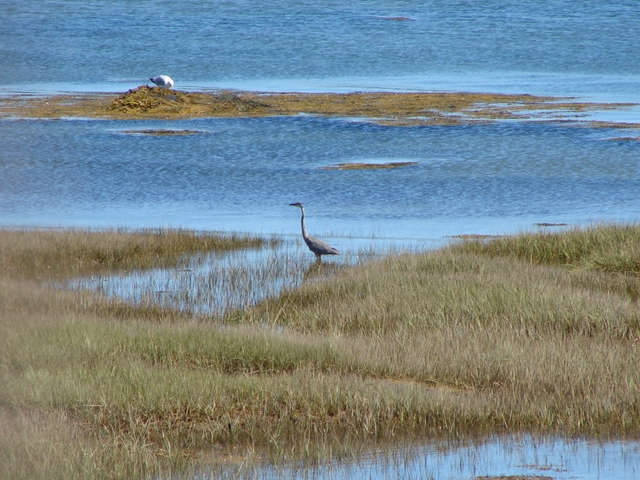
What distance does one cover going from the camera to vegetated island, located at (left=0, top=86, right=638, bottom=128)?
3728 centimetres

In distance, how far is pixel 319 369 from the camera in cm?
911

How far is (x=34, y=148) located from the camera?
31.5 metres

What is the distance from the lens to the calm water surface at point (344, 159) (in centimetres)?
1972

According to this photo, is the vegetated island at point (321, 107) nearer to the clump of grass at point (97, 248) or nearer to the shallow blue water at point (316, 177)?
the shallow blue water at point (316, 177)

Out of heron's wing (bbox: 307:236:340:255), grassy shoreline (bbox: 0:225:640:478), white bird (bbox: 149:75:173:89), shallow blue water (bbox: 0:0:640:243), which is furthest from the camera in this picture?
white bird (bbox: 149:75:173:89)

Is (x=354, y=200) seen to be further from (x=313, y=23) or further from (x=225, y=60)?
(x=313, y=23)

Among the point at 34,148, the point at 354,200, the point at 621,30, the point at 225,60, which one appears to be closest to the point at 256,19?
the point at 225,60

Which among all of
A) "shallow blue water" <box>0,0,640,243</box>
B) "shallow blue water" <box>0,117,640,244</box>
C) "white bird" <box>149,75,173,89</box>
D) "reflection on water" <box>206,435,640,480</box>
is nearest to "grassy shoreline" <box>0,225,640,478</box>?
"reflection on water" <box>206,435,640,480</box>

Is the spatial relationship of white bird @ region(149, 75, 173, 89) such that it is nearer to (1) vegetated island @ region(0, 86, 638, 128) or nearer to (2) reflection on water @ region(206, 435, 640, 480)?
(1) vegetated island @ region(0, 86, 638, 128)

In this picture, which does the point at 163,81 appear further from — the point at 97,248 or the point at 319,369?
the point at 319,369

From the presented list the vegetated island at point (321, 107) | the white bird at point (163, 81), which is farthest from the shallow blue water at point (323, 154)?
the white bird at point (163, 81)

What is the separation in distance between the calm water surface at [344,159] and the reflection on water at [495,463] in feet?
0.08

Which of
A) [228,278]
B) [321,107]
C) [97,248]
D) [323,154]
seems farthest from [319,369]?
[321,107]

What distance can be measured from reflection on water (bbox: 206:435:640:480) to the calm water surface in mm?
24
